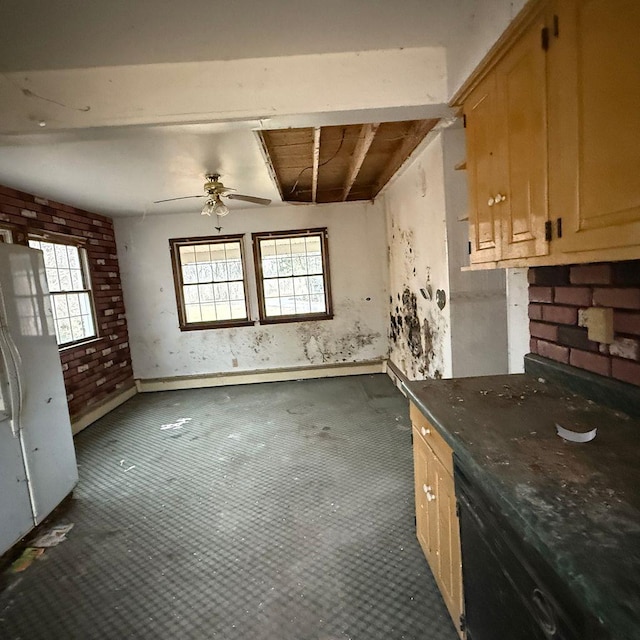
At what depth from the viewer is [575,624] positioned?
681 millimetres

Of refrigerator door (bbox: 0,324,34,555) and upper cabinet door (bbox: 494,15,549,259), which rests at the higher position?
upper cabinet door (bbox: 494,15,549,259)

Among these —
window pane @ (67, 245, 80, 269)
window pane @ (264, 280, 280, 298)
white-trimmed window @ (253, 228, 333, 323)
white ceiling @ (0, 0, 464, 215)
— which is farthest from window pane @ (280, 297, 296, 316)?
white ceiling @ (0, 0, 464, 215)

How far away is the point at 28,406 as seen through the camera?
2352 mm

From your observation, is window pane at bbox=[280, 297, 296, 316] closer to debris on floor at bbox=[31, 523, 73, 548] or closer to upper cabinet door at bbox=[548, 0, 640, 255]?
debris on floor at bbox=[31, 523, 73, 548]

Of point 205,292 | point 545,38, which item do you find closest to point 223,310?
point 205,292

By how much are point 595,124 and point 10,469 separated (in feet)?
10.3

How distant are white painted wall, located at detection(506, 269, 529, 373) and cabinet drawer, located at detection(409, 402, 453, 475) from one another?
68 cm

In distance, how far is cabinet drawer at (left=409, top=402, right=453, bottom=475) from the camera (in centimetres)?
135

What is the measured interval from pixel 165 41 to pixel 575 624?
2.45 m

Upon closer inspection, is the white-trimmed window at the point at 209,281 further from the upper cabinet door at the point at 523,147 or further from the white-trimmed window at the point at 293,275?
the upper cabinet door at the point at 523,147

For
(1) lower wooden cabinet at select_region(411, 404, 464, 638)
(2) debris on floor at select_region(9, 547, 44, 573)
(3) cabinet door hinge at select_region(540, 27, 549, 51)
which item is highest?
(3) cabinet door hinge at select_region(540, 27, 549, 51)

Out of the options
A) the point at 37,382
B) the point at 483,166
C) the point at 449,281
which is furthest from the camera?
the point at 449,281

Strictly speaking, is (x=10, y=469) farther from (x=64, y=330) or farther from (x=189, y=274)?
(x=189, y=274)

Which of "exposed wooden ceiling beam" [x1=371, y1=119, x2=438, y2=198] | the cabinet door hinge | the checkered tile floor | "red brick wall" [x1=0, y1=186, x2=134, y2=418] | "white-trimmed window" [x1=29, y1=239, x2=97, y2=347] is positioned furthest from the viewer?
"white-trimmed window" [x1=29, y1=239, x2=97, y2=347]
